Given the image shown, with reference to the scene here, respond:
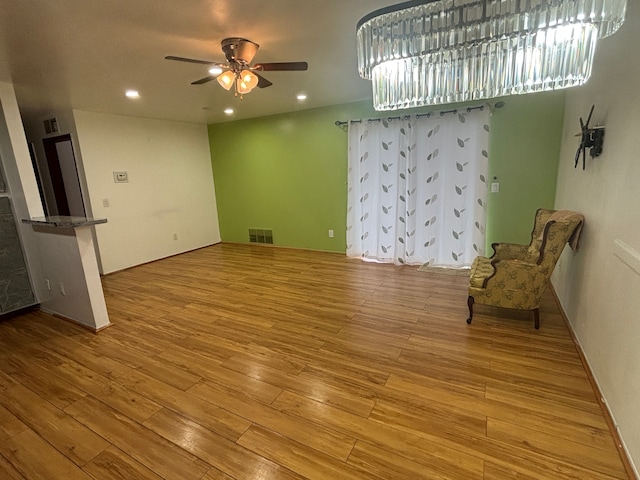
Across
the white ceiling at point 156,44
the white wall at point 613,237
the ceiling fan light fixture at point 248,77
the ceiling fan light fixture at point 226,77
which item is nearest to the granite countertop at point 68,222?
the white ceiling at point 156,44

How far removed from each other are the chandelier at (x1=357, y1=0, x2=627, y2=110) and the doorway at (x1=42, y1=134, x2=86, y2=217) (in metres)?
4.86

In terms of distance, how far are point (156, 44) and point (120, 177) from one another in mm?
3018

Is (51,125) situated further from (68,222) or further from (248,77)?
(248,77)

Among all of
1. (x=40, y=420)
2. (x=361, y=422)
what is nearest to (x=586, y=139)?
(x=361, y=422)

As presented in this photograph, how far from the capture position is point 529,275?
254 cm

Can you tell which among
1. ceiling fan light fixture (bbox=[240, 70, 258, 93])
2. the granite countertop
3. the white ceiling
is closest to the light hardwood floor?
the granite countertop

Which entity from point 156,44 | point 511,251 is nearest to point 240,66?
point 156,44

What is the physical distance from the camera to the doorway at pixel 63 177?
4.62 metres

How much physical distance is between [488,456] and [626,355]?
0.88m

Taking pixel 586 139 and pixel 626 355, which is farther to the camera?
pixel 586 139

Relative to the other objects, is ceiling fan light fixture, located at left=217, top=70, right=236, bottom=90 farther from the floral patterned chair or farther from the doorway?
the doorway

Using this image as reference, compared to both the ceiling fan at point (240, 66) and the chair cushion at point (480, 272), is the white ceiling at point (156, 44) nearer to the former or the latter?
the ceiling fan at point (240, 66)

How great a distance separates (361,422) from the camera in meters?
1.75

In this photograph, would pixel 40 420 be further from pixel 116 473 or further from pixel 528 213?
pixel 528 213
